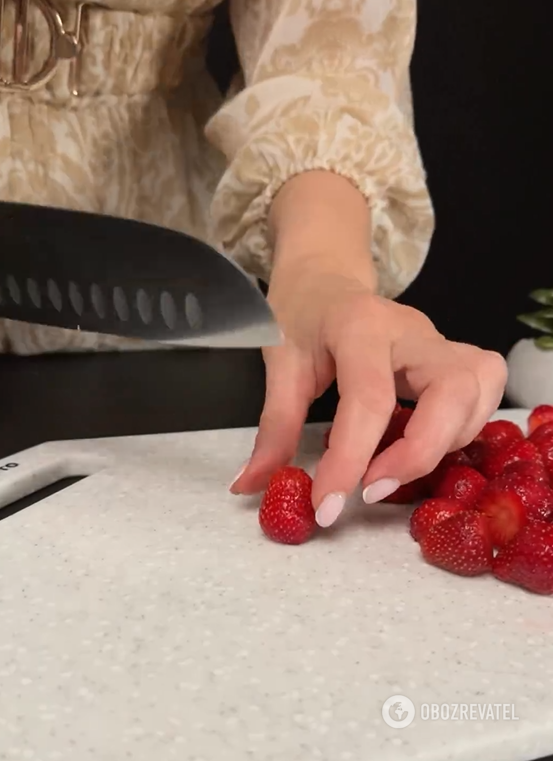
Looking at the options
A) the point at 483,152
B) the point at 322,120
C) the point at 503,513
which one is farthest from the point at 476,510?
the point at 483,152


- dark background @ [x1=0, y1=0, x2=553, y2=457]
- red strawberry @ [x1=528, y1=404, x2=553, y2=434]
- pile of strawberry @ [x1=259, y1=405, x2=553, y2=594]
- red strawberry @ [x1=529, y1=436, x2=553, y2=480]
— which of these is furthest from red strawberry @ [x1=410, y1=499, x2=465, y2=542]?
dark background @ [x1=0, y1=0, x2=553, y2=457]

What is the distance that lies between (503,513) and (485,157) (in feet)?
3.49

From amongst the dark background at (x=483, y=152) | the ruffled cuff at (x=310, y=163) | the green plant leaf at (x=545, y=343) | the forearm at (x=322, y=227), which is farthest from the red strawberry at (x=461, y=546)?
the dark background at (x=483, y=152)

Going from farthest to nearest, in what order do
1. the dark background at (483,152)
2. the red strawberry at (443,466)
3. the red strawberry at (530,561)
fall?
1. the dark background at (483,152)
2. the red strawberry at (443,466)
3. the red strawberry at (530,561)

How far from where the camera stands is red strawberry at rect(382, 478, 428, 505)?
0.60m

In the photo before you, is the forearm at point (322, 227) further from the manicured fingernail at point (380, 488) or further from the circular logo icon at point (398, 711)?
the circular logo icon at point (398, 711)

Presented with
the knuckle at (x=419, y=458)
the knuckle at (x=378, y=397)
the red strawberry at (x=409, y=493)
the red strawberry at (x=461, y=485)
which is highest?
the knuckle at (x=378, y=397)

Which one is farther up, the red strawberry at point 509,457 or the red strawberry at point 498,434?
the red strawberry at point 509,457

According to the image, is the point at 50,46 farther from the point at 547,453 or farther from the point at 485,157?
the point at 485,157

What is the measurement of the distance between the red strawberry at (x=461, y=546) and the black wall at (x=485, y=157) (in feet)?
3.04

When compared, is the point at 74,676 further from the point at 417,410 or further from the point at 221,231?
the point at 221,231

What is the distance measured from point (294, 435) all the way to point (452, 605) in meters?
0.17

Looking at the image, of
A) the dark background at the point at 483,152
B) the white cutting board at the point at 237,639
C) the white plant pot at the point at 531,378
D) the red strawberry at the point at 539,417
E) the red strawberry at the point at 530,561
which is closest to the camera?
the white cutting board at the point at 237,639

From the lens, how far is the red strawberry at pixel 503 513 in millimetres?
534
